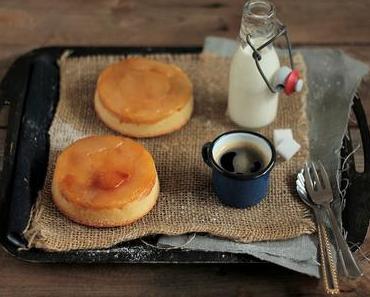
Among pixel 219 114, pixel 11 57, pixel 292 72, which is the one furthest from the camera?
pixel 11 57

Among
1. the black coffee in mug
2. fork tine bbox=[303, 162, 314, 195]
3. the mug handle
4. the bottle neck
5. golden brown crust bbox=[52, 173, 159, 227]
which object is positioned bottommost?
fork tine bbox=[303, 162, 314, 195]

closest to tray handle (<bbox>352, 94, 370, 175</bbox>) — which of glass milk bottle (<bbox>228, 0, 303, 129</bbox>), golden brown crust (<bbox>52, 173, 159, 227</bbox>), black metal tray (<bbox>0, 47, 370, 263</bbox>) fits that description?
black metal tray (<bbox>0, 47, 370, 263</bbox>)

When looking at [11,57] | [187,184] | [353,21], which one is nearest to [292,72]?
[187,184]

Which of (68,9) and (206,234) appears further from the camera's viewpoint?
(68,9)

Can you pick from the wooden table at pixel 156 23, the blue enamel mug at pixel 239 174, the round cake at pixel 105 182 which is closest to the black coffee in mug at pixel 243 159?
the blue enamel mug at pixel 239 174

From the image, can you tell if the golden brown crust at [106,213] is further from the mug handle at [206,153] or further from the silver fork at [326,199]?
the silver fork at [326,199]

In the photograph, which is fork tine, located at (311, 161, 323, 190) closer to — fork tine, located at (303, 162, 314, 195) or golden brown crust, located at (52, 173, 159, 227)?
fork tine, located at (303, 162, 314, 195)

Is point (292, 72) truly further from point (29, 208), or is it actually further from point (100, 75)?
point (29, 208)
